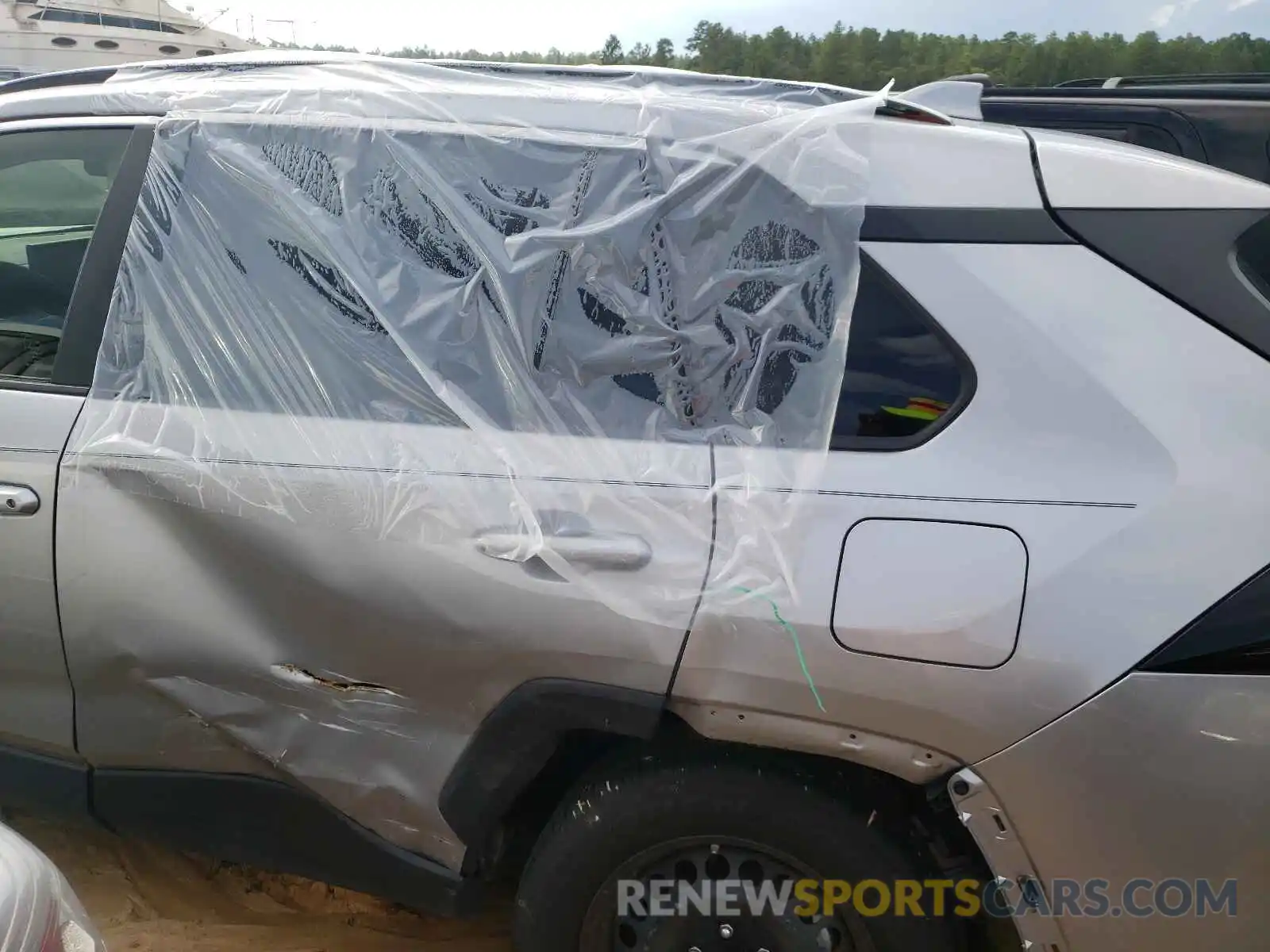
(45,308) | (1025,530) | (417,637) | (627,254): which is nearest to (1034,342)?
(1025,530)

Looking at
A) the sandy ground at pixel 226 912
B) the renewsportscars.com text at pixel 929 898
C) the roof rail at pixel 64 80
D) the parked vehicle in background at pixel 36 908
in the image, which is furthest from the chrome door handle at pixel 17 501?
the renewsportscars.com text at pixel 929 898

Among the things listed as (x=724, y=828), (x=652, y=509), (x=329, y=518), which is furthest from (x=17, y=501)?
(x=724, y=828)

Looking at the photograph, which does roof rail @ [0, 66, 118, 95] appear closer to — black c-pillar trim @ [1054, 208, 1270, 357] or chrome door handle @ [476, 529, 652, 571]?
chrome door handle @ [476, 529, 652, 571]

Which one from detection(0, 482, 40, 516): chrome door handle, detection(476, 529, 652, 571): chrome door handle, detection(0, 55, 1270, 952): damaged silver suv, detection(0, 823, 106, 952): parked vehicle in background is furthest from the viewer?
detection(0, 482, 40, 516): chrome door handle

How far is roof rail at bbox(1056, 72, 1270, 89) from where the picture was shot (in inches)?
161

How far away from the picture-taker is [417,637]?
1.57 metres

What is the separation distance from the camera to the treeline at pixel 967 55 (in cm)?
448

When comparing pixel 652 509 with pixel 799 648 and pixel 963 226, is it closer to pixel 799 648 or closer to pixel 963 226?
pixel 799 648

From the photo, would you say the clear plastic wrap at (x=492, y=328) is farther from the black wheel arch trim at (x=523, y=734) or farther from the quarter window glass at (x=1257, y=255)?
the quarter window glass at (x=1257, y=255)

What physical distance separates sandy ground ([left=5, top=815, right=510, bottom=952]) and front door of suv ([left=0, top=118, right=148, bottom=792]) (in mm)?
395

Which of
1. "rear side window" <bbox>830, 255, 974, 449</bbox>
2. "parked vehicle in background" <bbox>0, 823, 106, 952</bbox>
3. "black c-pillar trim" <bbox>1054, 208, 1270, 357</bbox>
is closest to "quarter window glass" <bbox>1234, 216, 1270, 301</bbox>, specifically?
"black c-pillar trim" <bbox>1054, 208, 1270, 357</bbox>

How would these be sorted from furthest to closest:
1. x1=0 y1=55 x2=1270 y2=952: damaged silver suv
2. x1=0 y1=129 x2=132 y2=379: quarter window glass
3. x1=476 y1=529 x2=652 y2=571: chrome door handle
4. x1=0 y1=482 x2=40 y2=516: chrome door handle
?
x1=0 y1=129 x2=132 y2=379: quarter window glass < x1=0 y1=482 x2=40 y2=516: chrome door handle < x1=476 y1=529 x2=652 y2=571: chrome door handle < x1=0 y1=55 x2=1270 y2=952: damaged silver suv

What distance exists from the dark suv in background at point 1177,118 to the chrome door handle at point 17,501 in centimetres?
298

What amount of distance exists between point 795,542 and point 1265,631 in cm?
68
